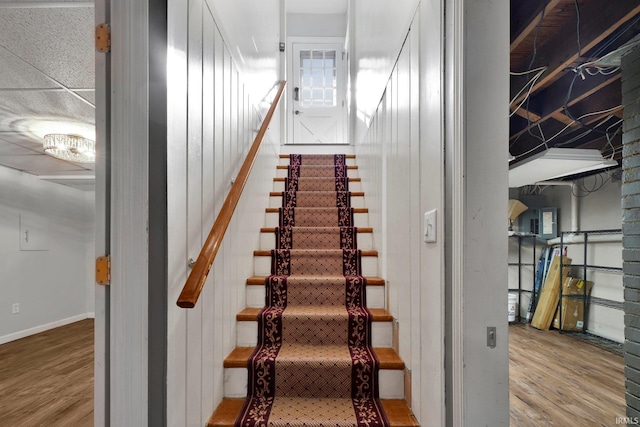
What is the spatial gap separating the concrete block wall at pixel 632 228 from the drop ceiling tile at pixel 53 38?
3.05 m

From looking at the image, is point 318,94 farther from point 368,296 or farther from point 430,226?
point 430,226

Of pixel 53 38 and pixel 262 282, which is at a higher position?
pixel 53 38

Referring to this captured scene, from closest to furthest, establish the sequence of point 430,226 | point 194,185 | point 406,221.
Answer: point 430,226, point 194,185, point 406,221

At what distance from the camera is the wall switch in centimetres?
124

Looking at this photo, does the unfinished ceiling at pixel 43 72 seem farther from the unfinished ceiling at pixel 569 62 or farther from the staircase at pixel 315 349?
the unfinished ceiling at pixel 569 62

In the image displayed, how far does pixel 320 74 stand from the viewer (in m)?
6.35

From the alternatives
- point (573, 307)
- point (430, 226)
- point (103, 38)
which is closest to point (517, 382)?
point (430, 226)

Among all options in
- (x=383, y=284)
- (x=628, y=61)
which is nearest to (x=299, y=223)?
(x=383, y=284)

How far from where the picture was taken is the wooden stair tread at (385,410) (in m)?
1.55

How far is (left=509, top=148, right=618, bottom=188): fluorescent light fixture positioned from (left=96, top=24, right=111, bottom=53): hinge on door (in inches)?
151

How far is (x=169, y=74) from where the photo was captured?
48.4 inches

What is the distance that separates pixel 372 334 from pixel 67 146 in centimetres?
324

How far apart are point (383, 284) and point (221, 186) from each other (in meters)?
1.20

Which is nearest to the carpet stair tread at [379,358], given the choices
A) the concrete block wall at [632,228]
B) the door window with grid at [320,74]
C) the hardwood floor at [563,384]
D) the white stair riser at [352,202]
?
the hardwood floor at [563,384]
